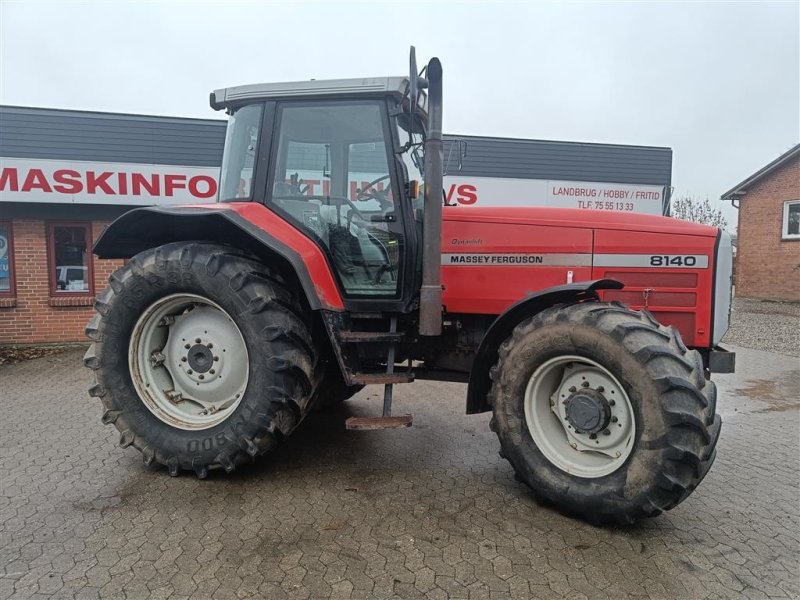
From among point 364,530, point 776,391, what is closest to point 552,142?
point 776,391

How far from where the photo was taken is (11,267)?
8055 millimetres

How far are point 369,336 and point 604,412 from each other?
144cm

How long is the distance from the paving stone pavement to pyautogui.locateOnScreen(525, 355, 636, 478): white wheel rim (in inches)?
13.0

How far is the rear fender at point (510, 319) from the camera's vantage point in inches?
111

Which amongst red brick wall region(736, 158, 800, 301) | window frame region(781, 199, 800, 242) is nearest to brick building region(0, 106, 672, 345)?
red brick wall region(736, 158, 800, 301)

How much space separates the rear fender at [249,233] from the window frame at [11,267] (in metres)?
5.93

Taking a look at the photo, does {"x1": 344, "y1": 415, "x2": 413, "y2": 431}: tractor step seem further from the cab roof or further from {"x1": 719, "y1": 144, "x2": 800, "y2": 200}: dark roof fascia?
{"x1": 719, "y1": 144, "x2": 800, "y2": 200}: dark roof fascia

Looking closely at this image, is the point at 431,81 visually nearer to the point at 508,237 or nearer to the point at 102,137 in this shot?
the point at 508,237

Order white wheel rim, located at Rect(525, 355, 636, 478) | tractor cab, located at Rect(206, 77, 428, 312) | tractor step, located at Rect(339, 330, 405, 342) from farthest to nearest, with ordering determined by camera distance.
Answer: tractor cab, located at Rect(206, 77, 428, 312) → tractor step, located at Rect(339, 330, 405, 342) → white wheel rim, located at Rect(525, 355, 636, 478)

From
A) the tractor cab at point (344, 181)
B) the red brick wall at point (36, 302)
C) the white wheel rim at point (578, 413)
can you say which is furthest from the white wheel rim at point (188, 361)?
the red brick wall at point (36, 302)

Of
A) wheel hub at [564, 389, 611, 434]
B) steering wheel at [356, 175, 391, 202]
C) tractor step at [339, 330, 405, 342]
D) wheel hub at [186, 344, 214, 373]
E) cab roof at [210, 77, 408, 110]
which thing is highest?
cab roof at [210, 77, 408, 110]

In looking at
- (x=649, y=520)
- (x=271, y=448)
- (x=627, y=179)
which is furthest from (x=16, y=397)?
(x=627, y=179)

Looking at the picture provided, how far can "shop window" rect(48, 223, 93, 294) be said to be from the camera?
819 cm

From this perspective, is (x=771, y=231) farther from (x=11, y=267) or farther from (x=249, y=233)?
(x=11, y=267)
